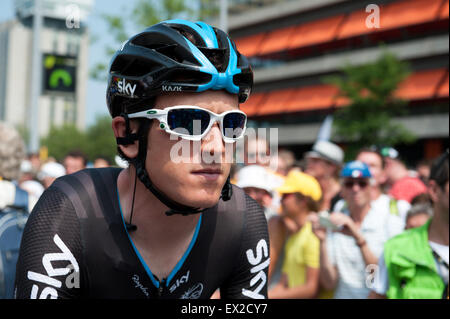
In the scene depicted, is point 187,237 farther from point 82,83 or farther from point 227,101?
point 82,83

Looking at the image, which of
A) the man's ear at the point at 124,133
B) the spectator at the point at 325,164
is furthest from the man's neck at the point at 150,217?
the spectator at the point at 325,164

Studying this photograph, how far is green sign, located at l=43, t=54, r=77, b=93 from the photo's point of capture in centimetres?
1189

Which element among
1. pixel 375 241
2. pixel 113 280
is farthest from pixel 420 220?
pixel 113 280

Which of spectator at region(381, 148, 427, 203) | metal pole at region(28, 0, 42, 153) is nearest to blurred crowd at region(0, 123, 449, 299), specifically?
spectator at region(381, 148, 427, 203)

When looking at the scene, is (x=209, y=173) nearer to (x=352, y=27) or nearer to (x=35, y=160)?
(x=35, y=160)

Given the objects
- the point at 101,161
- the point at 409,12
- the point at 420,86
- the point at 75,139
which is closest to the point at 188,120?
the point at 101,161

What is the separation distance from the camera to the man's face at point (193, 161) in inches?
75.2

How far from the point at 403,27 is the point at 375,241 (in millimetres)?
31314

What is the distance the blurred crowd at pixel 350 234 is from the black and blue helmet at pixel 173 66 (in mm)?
1152

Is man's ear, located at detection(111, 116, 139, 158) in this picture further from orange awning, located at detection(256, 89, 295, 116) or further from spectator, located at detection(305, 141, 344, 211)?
orange awning, located at detection(256, 89, 295, 116)

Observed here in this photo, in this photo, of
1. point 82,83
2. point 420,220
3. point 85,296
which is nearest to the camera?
point 85,296

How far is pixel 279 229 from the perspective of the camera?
5.09 metres

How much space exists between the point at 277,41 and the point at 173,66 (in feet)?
142

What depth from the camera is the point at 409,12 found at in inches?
1242
